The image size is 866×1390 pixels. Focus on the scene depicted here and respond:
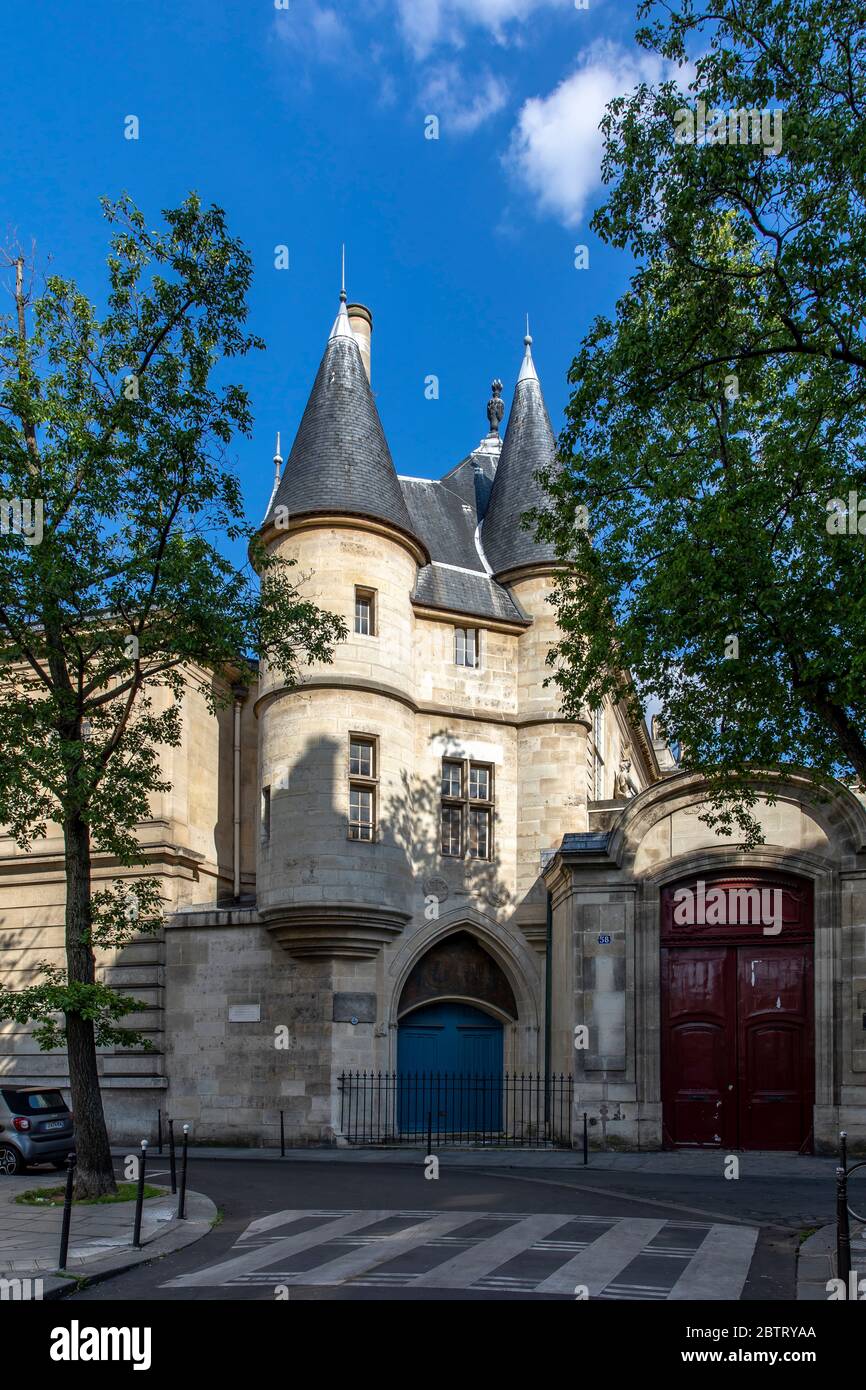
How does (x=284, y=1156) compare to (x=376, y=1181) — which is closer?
(x=376, y=1181)

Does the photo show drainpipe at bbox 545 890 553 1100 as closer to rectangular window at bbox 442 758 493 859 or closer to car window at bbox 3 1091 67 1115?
rectangular window at bbox 442 758 493 859

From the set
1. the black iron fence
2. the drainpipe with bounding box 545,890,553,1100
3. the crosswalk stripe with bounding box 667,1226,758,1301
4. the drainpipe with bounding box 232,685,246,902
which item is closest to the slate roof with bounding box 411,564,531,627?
the drainpipe with bounding box 232,685,246,902

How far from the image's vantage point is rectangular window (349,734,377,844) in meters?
24.0

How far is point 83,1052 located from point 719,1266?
8353mm

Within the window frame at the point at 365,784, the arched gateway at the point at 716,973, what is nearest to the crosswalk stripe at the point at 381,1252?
the arched gateway at the point at 716,973

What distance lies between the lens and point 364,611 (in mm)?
24891

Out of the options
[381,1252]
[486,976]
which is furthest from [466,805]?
[381,1252]

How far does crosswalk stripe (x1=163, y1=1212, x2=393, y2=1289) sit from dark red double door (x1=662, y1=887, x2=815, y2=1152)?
8644 mm

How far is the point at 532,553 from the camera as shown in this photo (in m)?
27.5

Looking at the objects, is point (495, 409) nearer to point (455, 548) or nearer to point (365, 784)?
point (455, 548)

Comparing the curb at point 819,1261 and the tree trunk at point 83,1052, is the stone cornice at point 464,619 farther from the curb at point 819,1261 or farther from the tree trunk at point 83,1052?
the curb at point 819,1261
